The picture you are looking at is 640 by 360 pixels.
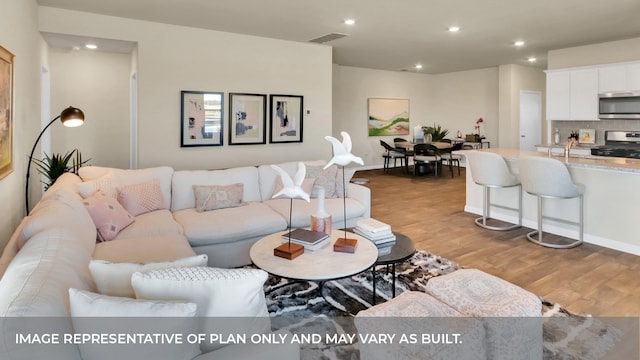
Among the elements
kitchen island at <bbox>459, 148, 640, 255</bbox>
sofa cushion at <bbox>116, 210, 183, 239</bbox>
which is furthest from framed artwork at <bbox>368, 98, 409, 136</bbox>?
sofa cushion at <bbox>116, 210, 183, 239</bbox>

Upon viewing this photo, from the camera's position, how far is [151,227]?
10.6ft

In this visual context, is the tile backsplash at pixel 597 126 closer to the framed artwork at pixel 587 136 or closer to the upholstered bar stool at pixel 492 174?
the framed artwork at pixel 587 136

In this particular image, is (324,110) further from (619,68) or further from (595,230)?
(619,68)

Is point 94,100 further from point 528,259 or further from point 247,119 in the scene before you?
point 528,259

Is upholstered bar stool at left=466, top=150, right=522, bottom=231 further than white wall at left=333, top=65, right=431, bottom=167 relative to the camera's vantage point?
No

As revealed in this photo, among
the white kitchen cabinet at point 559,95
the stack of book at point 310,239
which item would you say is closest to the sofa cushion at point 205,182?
the stack of book at point 310,239

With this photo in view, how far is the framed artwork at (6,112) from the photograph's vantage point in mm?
2734

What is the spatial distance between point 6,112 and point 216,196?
1.79m

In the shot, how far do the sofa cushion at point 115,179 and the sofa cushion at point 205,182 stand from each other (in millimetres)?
78

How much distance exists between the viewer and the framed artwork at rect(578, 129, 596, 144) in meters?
6.76

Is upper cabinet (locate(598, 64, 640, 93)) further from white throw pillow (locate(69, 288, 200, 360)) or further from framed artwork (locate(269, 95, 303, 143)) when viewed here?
white throw pillow (locate(69, 288, 200, 360))

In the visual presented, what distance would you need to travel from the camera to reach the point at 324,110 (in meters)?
6.39

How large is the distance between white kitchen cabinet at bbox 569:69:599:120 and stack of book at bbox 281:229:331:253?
6044mm

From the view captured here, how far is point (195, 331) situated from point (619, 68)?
7382mm
